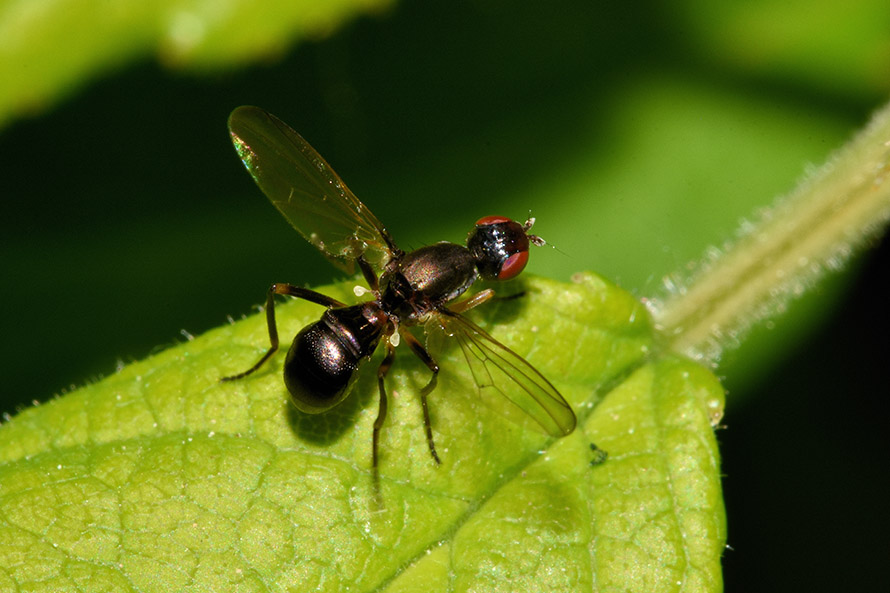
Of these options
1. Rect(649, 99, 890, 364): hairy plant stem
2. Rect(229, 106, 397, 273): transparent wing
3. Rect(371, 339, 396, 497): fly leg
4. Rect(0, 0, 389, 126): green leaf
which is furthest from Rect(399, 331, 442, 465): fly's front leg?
Rect(0, 0, 389, 126): green leaf

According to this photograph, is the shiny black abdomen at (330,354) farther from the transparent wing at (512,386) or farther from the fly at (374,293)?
the transparent wing at (512,386)

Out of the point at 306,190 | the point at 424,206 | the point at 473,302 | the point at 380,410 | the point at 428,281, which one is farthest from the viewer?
the point at 424,206

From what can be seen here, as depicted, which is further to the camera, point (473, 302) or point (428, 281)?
point (428, 281)

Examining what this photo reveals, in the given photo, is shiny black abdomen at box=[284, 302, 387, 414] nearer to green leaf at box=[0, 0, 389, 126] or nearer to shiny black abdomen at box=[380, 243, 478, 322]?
shiny black abdomen at box=[380, 243, 478, 322]

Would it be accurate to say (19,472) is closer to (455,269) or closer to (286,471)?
(286,471)

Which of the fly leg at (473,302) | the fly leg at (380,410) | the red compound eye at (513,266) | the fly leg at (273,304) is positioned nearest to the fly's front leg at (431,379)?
the fly leg at (380,410)

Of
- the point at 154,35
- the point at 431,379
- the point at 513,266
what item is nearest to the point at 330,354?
the point at 431,379

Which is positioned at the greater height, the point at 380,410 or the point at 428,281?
the point at 428,281

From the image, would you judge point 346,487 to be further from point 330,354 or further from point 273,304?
point 273,304
